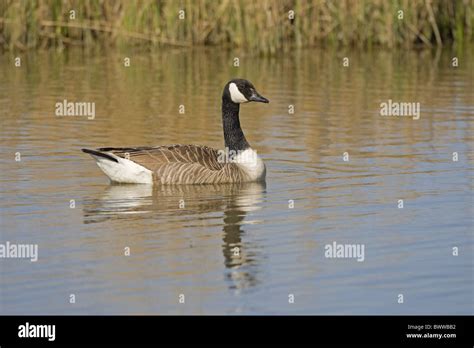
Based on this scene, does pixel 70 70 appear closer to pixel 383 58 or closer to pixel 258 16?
pixel 258 16

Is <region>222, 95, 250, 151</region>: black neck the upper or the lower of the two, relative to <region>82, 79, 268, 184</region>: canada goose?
upper

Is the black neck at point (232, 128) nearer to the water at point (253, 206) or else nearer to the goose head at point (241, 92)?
the goose head at point (241, 92)

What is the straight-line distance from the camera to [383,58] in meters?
28.0

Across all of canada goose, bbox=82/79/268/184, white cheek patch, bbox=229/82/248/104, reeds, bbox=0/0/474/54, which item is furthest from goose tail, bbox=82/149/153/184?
reeds, bbox=0/0/474/54

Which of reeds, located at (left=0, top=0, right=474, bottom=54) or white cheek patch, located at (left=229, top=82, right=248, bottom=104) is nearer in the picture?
white cheek patch, located at (left=229, top=82, right=248, bottom=104)

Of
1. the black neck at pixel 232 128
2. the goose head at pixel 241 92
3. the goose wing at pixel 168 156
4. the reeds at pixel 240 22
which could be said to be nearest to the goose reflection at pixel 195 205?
the goose wing at pixel 168 156

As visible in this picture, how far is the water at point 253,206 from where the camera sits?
9.35 m

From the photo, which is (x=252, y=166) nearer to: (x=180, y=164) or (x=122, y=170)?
(x=180, y=164)

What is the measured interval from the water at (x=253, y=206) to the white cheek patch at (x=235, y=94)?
100 centimetres

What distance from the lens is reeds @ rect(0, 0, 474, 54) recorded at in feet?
88.6

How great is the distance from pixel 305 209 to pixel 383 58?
16.0 m

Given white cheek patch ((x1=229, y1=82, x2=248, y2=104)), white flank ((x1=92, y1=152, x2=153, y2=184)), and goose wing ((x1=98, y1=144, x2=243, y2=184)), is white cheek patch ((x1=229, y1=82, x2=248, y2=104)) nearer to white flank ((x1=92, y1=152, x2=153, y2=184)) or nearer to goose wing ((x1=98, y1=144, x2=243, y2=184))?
goose wing ((x1=98, y1=144, x2=243, y2=184))

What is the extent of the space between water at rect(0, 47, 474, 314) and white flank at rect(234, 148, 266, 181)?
0.59 ft

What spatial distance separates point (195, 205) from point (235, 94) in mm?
2464
